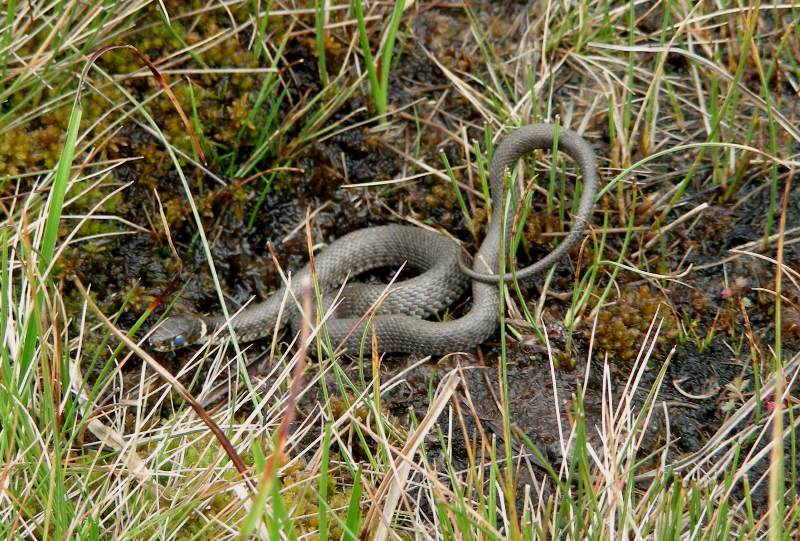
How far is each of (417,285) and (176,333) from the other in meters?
1.56

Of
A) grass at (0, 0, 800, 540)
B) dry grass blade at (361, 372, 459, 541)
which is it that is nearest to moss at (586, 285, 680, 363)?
grass at (0, 0, 800, 540)

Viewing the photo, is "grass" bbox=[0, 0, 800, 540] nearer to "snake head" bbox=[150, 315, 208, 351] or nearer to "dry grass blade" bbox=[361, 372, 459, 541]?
"snake head" bbox=[150, 315, 208, 351]

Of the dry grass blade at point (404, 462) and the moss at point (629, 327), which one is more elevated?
the dry grass blade at point (404, 462)

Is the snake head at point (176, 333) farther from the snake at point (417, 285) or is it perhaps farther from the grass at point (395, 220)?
the grass at point (395, 220)

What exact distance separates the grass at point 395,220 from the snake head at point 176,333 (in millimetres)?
→ 133

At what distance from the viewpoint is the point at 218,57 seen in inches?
216

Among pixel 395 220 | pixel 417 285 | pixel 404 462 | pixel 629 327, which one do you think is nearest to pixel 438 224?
pixel 395 220

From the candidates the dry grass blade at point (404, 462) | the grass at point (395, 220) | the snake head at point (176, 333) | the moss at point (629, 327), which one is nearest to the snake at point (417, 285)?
the snake head at point (176, 333)

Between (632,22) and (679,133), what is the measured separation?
2.68 ft

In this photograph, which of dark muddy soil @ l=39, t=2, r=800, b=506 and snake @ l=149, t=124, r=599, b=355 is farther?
snake @ l=149, t=124, r=599, b=355

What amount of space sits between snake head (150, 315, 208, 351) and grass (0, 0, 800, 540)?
13cm

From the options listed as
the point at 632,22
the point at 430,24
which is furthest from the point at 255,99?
the point at 632,22

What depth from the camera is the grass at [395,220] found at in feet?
12.7

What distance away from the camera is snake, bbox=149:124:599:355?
4949 mm
